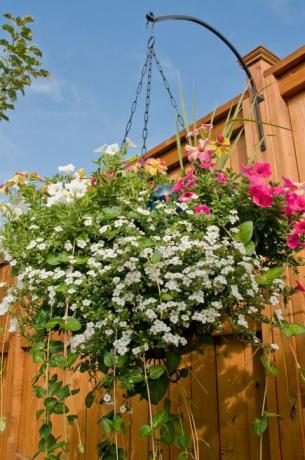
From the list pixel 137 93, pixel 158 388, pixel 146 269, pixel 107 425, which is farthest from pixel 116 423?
pixel 137 93

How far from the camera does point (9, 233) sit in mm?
1288

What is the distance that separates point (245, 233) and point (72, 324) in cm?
49

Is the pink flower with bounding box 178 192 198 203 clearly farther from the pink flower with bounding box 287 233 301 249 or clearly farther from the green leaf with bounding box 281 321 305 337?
the green leaf with bounding box 281 321 305 337

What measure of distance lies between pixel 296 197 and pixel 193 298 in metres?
0.39

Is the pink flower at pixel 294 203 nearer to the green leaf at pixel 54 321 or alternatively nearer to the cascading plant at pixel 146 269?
the cascading plant at pixel 146 269

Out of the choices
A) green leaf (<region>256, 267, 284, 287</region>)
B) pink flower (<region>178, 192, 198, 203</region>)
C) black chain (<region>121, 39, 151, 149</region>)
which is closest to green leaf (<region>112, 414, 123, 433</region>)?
green leaf (<region>256, 267, 284, 287</region>)

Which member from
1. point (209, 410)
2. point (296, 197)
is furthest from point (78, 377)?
point (296, 197)

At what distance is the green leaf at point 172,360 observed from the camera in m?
1.04

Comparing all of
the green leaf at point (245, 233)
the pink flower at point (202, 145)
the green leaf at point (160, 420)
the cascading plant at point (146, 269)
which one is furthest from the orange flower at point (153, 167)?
the green leaf at point (160, 420)

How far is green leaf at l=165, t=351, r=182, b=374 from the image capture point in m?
1.04

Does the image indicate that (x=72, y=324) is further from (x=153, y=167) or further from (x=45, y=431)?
(x=153, y=167)

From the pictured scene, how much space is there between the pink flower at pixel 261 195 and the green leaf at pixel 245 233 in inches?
2.4

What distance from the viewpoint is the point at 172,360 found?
1049 mm

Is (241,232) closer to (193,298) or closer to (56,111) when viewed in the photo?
(193,298)
